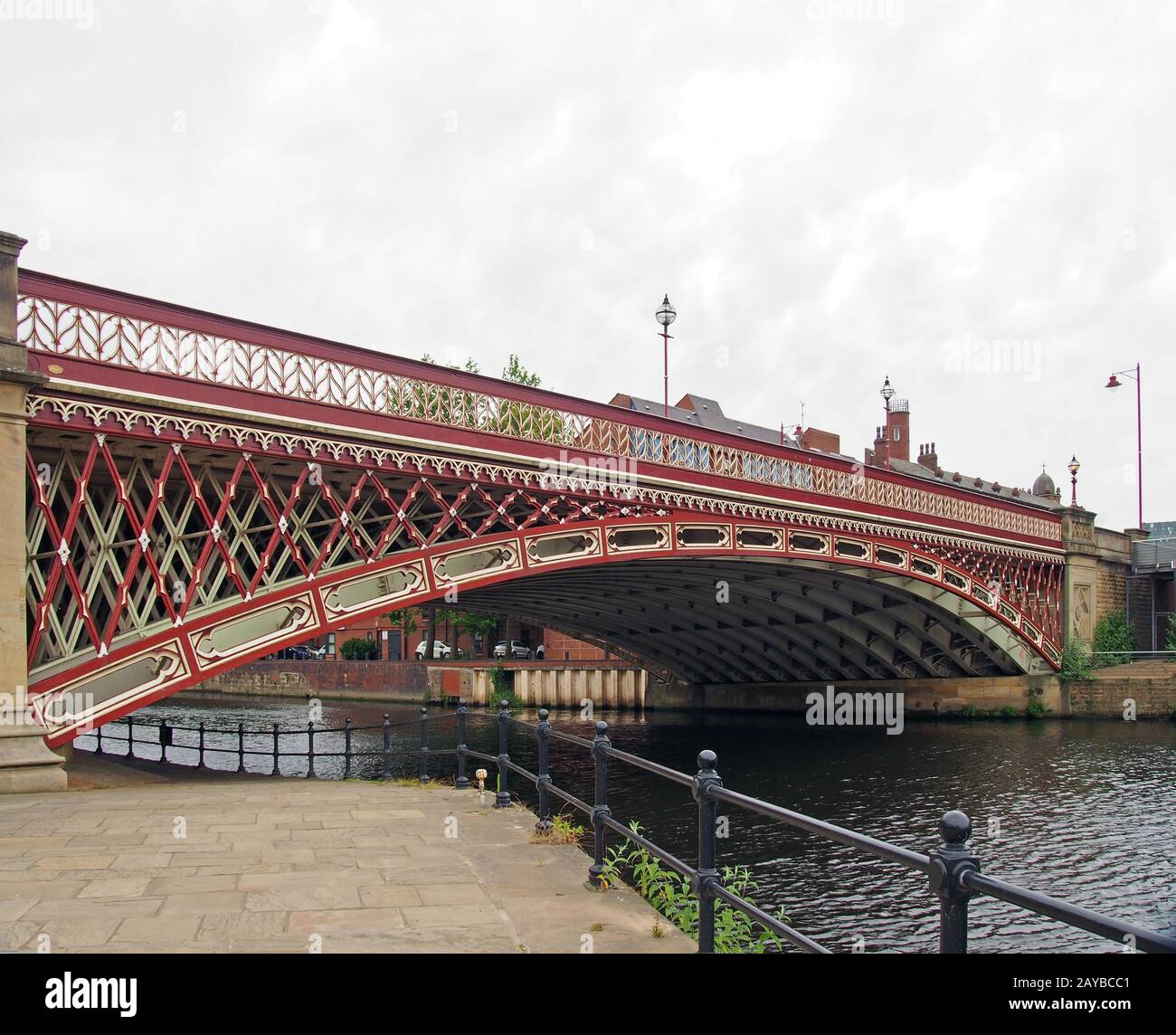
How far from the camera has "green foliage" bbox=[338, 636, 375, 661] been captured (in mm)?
67875

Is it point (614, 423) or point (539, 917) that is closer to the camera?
point (539, 917)

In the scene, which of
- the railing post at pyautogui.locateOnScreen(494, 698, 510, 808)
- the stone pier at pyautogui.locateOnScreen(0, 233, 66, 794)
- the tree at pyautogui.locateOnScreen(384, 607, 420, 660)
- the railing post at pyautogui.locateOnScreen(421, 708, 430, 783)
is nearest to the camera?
the railing post at pyautogui.locateOnScreen(494, 698, 510, 808)

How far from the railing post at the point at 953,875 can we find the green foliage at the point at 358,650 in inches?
2611

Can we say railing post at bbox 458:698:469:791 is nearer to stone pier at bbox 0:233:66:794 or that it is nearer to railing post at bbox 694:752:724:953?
stone pier at bbox 0:233:66:794

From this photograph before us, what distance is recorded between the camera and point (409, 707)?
51375 millimetres

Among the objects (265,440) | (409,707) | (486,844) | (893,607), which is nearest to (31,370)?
(265,440)

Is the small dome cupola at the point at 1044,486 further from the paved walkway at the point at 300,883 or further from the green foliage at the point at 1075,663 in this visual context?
the paved walkway at the point at 300,883

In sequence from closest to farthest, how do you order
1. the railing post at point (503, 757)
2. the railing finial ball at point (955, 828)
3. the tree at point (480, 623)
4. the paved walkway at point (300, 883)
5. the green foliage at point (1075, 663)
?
the railing finial ball at point (955, 828), the paved walkway at point (300, 883), the railing post at point (503, 757), the green foliage at point (1075, 663), the tree at point (480, 623)

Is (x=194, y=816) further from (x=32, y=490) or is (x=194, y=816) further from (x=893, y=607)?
(x=893, y=607)

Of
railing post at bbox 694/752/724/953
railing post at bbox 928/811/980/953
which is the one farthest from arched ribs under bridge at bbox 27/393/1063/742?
railing post at bbox 928/811/980/953

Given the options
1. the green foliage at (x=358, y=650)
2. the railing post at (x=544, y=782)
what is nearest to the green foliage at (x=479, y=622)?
the green foliage at (x=358, y=650)

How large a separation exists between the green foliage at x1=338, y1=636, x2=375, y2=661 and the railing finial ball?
66.4 metres

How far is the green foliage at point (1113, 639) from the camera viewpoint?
40938 millimetres
